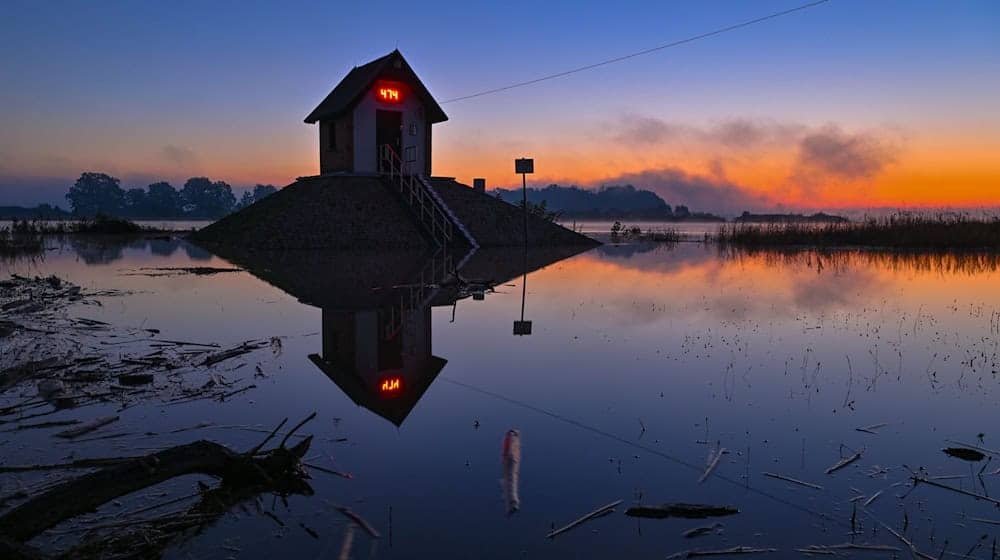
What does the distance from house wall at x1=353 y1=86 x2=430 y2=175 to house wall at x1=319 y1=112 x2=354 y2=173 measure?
0.35 m

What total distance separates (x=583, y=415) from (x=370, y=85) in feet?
107

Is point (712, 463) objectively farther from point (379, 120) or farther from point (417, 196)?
point (379, 120)

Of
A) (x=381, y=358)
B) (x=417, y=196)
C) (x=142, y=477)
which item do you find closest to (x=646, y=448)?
(x=142, y=477)

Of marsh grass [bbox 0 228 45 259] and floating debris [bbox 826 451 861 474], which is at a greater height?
marsh grass [bbox 0 228 45 259]

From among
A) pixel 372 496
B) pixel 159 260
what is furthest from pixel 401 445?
pixel 159 260

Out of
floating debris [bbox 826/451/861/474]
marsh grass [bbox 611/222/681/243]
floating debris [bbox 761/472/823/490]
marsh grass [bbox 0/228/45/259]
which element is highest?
marsh grass [bbox 611/222/681/243]

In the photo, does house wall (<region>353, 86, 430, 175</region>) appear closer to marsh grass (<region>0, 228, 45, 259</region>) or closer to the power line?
marsh grass (<region>0, 228, 45, 259</region>)

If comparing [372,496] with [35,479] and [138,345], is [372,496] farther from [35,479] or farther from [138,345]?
[138,345]

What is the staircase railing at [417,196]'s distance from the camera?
3253cm

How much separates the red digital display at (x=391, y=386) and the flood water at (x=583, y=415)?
0.04 meters

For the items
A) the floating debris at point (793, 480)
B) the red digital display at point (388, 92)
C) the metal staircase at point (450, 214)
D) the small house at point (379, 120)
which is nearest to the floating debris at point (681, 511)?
the floating debris at point (793, 480)

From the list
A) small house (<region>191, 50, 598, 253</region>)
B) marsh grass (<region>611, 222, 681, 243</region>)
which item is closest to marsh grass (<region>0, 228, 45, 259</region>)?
small house (<region>191, 50, 598, 253</region>)

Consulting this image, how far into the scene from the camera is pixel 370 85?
36.0m

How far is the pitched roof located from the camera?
3602cm
